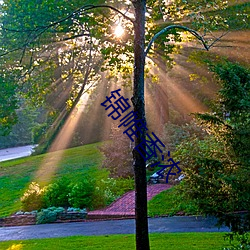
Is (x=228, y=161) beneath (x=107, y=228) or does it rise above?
above

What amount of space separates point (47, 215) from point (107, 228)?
2.32 metres

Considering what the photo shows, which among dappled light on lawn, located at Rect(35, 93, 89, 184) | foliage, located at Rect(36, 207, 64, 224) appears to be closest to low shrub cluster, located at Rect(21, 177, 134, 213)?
foliage, located at Rect(36, 207, 64, 224)

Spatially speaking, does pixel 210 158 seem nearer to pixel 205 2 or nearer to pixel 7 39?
pixel 205 2

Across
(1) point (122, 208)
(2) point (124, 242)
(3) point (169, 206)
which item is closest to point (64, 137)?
(1) point (122, 208)

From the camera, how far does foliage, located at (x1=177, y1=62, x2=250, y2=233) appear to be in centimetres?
390

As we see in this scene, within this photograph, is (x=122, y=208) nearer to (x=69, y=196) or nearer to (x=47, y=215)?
(x=69, y=196)

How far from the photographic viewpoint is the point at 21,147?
3944cm

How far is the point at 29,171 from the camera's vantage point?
20125 millimetres

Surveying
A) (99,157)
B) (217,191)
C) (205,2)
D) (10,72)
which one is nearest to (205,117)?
(217,191)

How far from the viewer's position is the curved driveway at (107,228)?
7.97 metres

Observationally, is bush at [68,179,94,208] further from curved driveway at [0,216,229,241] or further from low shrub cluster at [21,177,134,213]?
curved driveway at [0,216,229,241]

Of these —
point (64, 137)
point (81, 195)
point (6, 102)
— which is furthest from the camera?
point (64, 137)

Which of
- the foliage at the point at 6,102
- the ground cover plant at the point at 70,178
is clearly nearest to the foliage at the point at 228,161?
the ground cover plant at the point at 70,178

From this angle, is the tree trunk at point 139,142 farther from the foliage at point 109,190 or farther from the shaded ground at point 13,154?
the shaded ground at point 13,154
